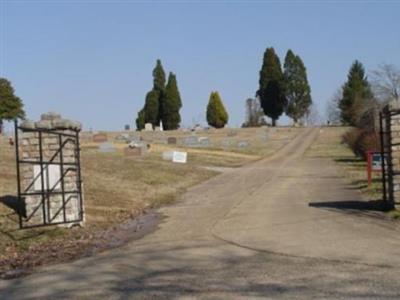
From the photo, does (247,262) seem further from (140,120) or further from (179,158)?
(140,120)

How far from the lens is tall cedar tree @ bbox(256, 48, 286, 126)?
110 meters

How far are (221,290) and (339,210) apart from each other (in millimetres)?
8706

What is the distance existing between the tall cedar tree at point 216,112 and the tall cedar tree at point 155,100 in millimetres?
8429

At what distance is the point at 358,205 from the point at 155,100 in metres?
91.9

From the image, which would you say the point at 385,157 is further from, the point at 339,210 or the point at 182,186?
the point at 182,186

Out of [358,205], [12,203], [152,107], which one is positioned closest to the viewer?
[12,203]

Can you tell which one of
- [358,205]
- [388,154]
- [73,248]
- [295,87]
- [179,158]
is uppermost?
[295,87]

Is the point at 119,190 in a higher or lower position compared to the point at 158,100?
lower

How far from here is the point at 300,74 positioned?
112m

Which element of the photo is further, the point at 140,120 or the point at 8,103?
the point at 140,120

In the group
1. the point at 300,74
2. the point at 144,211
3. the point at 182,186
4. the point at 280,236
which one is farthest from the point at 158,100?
the point at 280,236

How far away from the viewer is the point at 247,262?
9750 millimetres

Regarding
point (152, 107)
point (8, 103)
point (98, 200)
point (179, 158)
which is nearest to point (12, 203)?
point (98, 200)

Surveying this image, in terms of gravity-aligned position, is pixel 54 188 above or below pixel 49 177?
below
